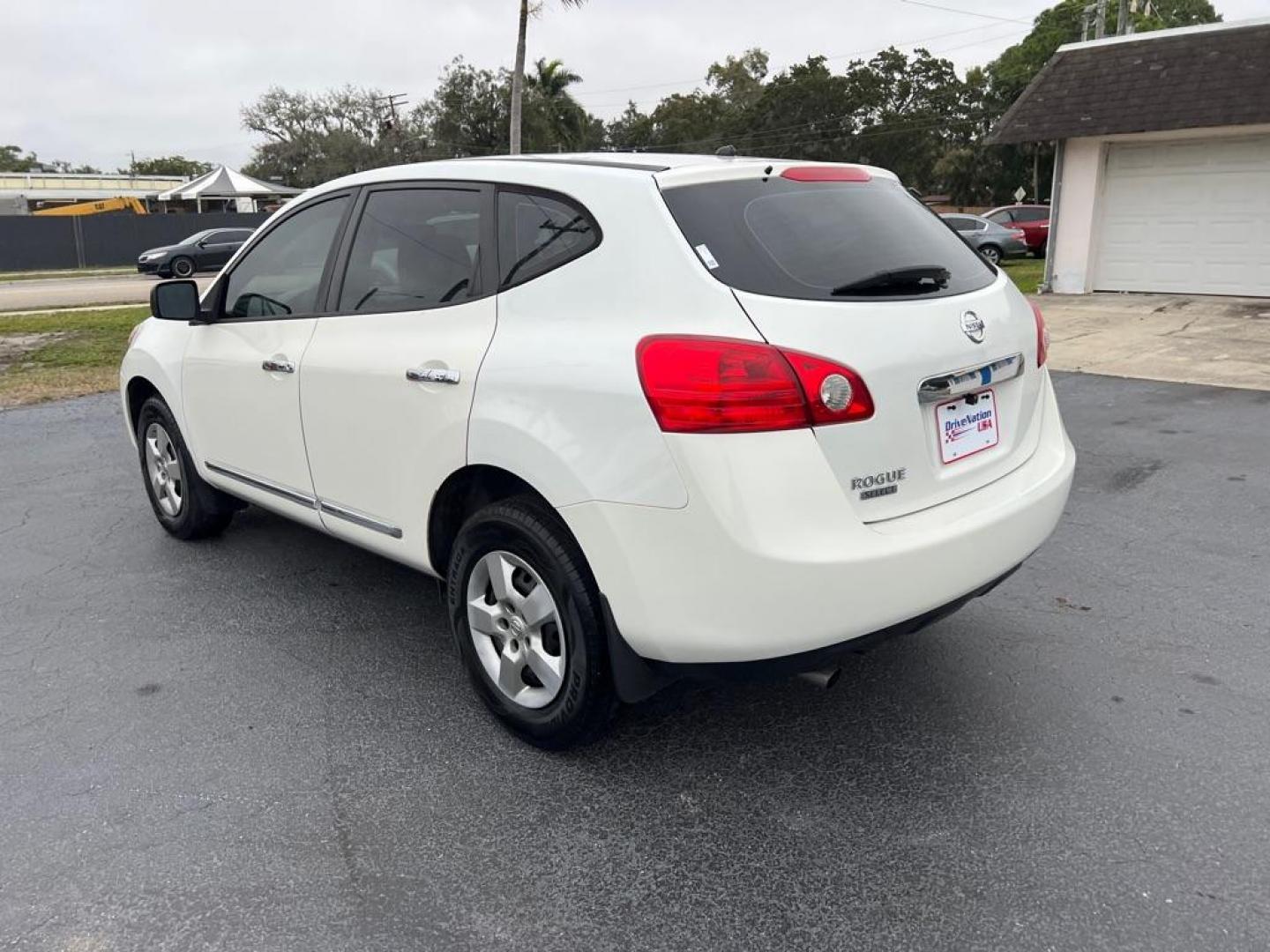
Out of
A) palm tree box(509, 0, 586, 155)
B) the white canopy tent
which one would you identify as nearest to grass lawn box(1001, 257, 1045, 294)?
palm tree box(509, 0, 586, 155)

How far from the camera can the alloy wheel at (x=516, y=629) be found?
2.94 m

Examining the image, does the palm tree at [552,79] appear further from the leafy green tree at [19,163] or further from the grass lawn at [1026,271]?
the leafy green tree at [19,163]

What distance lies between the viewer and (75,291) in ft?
79.6

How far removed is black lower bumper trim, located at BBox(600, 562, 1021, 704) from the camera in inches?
102

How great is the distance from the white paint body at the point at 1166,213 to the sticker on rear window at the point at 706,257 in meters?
15.5

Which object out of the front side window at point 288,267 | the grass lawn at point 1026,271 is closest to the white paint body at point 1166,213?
the grass lawn at point 1026,271

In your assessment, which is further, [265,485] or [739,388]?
[265,485]

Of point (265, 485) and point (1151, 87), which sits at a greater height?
point (1151, 87)

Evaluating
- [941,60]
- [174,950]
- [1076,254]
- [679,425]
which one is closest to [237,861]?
[174,950]

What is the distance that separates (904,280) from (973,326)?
0.25 metres

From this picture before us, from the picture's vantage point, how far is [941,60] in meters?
55.5

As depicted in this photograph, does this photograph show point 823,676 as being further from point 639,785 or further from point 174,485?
point 174,485

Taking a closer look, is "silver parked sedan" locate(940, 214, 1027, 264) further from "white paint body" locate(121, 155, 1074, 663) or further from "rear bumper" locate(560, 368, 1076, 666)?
"rear bumper" locate(560, 368, 1076, 666)

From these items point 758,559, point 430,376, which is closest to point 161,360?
point 430,376
